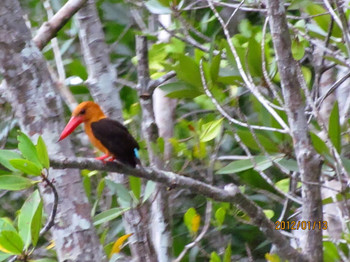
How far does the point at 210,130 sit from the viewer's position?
3408 millimetres

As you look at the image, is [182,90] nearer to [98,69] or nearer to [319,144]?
[98,69]

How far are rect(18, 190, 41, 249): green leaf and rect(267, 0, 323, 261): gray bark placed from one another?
891mm

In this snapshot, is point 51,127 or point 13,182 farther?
point 51,127

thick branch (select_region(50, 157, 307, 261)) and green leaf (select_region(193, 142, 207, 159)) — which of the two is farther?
green leaf (select_region(193, 142, 207, 159))

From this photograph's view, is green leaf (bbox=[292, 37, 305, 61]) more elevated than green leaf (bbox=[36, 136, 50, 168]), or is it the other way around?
green leaf (bbox=[292, 37, 305, 61])

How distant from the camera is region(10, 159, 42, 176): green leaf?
7.78 ft

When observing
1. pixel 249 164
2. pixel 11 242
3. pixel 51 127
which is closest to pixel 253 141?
pixel 249 164

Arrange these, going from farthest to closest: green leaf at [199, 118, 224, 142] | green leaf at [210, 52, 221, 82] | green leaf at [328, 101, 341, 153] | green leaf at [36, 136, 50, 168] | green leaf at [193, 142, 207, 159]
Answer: green leaf at [193, 142, 207, 159] < green leaf at [199, 118, 224, 142] < green leaf at [210, 52, 221, 82] < green leaf at [328, 101, 341, 153] < green leaf at [36, 136, 50, 168]

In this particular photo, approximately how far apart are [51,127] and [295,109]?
2.98 feet

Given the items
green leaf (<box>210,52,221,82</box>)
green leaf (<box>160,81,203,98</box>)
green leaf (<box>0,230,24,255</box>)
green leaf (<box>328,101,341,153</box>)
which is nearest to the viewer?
green leaf (<box>0,230,24,255</box>)

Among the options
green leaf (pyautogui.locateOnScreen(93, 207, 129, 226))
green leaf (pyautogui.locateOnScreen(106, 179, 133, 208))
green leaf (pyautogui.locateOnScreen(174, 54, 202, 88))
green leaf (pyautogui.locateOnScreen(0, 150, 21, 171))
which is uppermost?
green leaf (pyautogui.locateOnScreen(174, 54, 202, 88))

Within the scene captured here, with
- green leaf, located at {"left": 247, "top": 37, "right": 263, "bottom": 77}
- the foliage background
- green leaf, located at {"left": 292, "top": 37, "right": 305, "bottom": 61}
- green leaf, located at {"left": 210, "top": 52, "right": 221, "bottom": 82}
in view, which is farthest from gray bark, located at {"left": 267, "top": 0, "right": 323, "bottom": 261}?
green leaf, located at {"left": 210, "top": 52, "right": 221, "bottom": 82}

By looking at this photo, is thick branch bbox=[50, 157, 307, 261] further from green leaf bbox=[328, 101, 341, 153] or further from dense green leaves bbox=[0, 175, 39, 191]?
green leaf bbox=[328, 101, 341, 153]

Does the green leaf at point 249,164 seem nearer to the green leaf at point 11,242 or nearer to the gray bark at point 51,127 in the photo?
the gray bark at point 51,127
